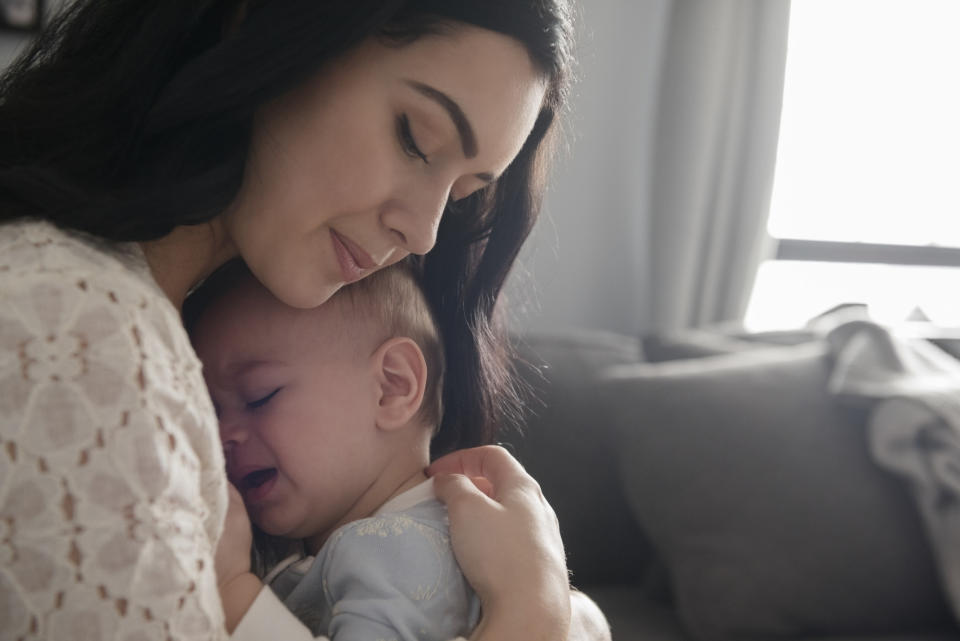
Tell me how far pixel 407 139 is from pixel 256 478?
389mm

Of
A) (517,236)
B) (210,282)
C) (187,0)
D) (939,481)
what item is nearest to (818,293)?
(939,481)

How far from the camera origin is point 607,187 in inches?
124

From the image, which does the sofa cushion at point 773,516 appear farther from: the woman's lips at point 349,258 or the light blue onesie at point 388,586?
the woman's lips at point 349,258

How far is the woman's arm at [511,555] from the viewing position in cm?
83

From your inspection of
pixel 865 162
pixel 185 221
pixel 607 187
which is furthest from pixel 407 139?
pixel 865 162

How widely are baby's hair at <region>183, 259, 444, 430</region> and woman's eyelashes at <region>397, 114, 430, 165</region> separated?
8.9 inches

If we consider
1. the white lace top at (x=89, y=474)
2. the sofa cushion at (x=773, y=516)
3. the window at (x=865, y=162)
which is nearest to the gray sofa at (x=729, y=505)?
the sofa cushion at (x=773, y=516)

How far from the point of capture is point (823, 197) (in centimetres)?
341

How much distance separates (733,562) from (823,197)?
6.72 feet

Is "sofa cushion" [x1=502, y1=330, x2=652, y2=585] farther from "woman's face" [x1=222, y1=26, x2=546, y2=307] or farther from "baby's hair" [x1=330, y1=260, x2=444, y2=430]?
"woman's face" [x1=222, y1=26, x2=546, y2=307]

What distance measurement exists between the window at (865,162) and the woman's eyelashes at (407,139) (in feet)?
8.58

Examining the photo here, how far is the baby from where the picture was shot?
2.72 ft

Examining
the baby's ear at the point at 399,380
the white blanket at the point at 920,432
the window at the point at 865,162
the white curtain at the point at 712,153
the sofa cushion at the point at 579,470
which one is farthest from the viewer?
the window at the point at 865,162

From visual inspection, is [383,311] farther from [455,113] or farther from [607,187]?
[607,187]
